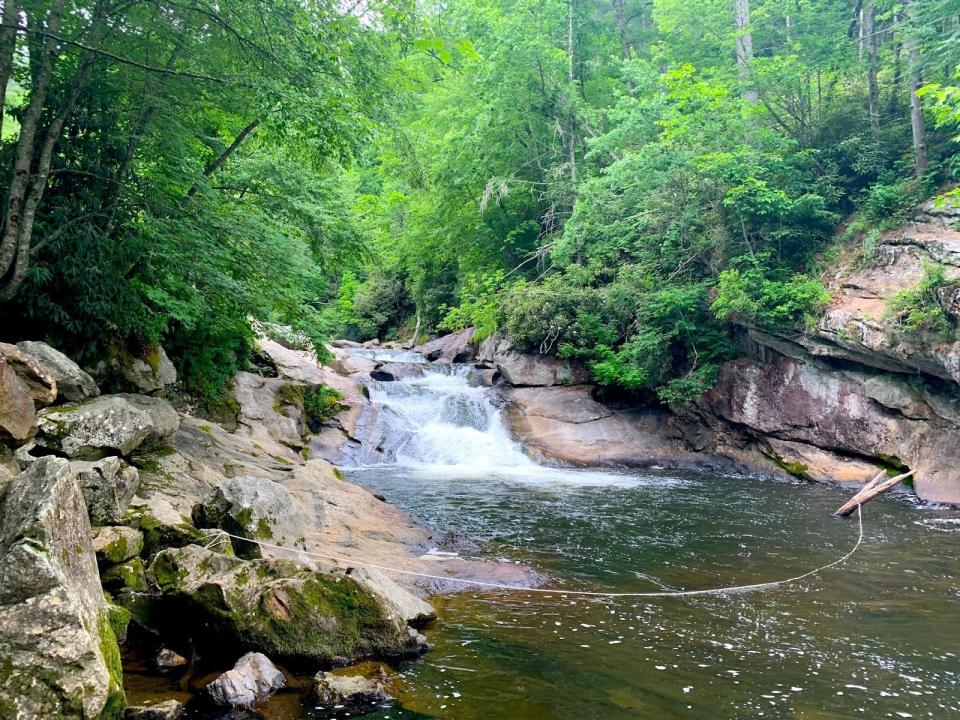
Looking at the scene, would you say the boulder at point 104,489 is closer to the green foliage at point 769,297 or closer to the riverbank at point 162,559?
the riverbank at point 162,559

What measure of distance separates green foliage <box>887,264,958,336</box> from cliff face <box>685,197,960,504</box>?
32 mm

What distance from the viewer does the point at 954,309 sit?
12.1 meters

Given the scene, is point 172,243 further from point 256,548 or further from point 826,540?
point 826,540

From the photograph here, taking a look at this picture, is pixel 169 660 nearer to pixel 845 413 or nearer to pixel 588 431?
pixel 588 431

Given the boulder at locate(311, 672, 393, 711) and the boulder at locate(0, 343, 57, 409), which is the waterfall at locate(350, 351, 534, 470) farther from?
the boulder at locate(311, 672, 393, 711)

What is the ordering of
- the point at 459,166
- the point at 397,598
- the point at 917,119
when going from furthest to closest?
the point at 459,166 < the point at 917,119 < the point at 397,598

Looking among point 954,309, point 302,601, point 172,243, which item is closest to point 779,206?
point 954,309

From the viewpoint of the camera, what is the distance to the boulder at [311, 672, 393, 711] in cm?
432

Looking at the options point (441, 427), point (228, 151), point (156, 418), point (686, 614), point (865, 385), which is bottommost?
point (441, 427)

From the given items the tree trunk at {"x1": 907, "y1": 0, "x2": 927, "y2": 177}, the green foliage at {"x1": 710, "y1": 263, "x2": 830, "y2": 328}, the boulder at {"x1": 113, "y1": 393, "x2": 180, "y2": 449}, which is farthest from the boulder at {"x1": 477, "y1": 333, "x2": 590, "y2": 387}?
the boulder at {"x1": 113, "y1": 393, "x2": 180, "y2": 449}

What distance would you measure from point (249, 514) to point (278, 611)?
1.79 meters

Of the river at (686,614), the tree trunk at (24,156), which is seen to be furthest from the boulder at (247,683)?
the tree trunk at (24,156)

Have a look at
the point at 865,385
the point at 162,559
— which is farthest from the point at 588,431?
the point at 162,559

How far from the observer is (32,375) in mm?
5934
